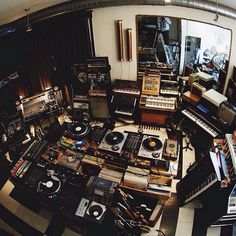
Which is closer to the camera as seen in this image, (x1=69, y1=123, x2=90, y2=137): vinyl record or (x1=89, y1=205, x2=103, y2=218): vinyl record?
(x1=89, y1=205, x2=103, y2=218): vinyl record

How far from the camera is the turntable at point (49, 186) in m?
4.21

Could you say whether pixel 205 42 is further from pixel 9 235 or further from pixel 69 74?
pixel 9 235

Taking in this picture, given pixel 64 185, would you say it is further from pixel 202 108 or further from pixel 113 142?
pixel 202 108

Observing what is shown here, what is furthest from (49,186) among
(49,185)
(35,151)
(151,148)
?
(151,148)

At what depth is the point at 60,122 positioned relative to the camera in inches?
267

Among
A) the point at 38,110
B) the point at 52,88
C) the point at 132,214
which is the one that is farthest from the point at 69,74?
the point at 132,214

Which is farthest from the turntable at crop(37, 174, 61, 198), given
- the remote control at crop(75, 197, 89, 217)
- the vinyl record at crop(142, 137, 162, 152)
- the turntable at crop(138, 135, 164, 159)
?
the vinyl record at crop(142, 137, 162, 152)

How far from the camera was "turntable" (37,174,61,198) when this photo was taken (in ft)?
13.8

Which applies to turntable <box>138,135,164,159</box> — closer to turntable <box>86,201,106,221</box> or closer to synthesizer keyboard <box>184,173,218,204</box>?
synthesizer keyboard <box>184,173,218,204</box>

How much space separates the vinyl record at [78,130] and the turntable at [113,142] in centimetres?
46

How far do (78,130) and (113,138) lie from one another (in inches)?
30.9

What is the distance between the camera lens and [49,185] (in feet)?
14.2

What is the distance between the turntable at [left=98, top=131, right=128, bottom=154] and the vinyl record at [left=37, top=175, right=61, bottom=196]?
39.1 inches

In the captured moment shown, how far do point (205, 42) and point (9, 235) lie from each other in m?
7.63
